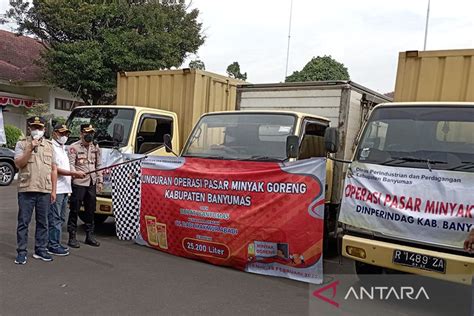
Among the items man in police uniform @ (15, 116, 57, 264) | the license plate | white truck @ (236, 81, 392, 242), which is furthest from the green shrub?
the license plate

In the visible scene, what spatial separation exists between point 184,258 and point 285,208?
1.59 m

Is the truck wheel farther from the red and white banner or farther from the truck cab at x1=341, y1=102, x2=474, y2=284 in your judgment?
the red and white banner

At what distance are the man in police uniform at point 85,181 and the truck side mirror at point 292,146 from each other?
2670 millimetres

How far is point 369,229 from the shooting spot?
4.46 meters

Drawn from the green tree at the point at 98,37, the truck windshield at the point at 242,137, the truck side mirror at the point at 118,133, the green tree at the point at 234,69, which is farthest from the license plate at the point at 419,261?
the green tree at the point at 234,69

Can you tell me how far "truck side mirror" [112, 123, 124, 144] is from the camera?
661 cm

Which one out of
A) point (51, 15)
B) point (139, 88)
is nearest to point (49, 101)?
point (51, 15)

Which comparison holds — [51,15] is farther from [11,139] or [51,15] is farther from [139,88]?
[139,88]

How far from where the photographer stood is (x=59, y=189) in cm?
561

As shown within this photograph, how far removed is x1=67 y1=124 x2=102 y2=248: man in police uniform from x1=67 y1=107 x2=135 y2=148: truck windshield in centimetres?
67

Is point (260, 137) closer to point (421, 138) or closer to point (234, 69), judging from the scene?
point (421, 138)

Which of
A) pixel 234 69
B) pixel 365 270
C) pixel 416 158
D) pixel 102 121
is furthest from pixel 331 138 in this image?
pixel 234 69

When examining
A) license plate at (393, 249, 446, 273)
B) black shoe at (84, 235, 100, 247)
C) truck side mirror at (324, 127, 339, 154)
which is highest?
truck side mirror at (324, 127, 339, 154)

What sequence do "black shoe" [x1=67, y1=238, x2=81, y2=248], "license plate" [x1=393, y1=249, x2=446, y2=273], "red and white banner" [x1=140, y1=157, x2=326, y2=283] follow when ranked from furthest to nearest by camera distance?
"black shoe" [x1=67, y1=238, x2=81, y2=248] < "red and white banner" [x1=140, y1=157, x2=326, y2=283] < "license plate" [x1=393, y1=249, x2=446, y2=273]
